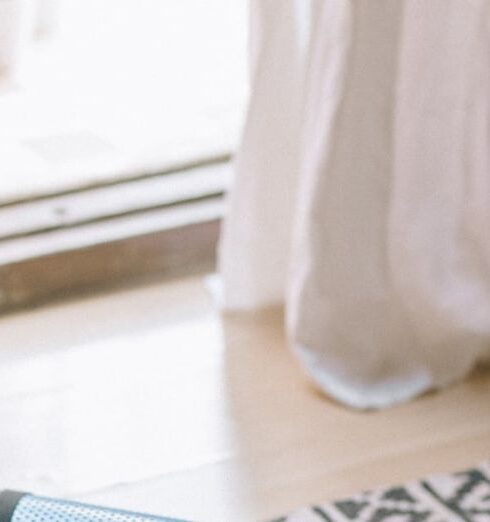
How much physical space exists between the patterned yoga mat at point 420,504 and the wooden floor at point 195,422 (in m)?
0.02

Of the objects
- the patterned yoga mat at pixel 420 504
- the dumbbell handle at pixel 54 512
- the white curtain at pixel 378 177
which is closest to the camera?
the dumbbell handle at pixel 54 512

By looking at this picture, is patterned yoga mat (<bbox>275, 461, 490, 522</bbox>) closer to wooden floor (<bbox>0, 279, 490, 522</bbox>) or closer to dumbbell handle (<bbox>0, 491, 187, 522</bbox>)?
wooden floor (<bbox>0, 279, 490, 522</bbox>)

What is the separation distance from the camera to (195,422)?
1491 millimetres

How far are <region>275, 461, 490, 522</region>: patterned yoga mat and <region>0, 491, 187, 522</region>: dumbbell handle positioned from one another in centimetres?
29

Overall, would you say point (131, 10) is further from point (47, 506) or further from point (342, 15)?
point (47, 506)

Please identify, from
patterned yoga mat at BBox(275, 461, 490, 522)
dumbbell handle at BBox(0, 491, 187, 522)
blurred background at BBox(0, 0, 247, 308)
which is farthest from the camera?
blurred background at BBox(0, 0, 247, 308)

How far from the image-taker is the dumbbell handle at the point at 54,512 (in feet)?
3.39

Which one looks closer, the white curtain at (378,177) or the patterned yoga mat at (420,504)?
the patterned yoga mat at (420,504)

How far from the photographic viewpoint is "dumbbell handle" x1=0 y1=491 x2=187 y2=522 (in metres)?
1.03

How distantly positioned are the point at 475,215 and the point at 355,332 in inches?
8.5

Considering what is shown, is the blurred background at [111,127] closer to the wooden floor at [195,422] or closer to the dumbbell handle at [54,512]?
the wooden floor at [195,422]

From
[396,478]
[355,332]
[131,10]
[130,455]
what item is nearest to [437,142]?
[355,332]

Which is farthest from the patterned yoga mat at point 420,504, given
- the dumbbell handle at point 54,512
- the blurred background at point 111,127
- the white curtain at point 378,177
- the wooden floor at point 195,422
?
the blurred background at point 111,127

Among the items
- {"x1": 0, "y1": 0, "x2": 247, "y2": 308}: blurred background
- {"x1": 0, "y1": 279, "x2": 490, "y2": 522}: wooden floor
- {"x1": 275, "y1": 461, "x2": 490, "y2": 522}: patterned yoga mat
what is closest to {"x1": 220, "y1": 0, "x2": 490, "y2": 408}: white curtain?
{"x1": 0, "y1": 279, "x2": 490, "y2": 522}: wooden floor
